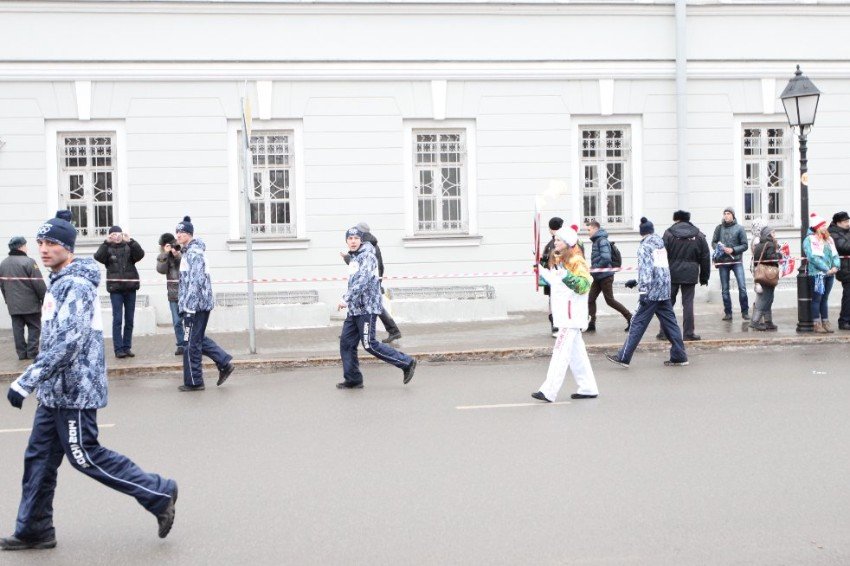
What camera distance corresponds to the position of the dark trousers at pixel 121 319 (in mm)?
14102

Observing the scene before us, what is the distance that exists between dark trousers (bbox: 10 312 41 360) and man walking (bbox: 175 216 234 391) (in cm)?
344

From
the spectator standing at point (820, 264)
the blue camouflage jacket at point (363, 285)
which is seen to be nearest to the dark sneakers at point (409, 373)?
the blue camouflage jacket at point (363, 285)

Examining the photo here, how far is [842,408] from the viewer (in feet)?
32.0

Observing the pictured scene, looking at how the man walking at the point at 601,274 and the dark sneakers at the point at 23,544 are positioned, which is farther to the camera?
the man walking at the point at 601,274

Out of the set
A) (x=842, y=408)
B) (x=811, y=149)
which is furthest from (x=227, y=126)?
(x=842, y=408)

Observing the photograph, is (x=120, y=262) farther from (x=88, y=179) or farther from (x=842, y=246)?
(x=842, y=246)

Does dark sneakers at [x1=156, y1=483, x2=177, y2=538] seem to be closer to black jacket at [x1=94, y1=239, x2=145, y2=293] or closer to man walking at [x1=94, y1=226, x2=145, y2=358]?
man walking at [x1=94, y1=226, x2=145, y2=358]

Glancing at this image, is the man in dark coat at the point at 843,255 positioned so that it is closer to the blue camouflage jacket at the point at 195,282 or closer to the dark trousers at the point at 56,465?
the blue camouflage jacket at the point at 195,282

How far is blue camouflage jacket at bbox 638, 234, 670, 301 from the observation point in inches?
501

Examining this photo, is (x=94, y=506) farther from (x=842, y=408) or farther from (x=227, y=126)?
(x=227, y=126)

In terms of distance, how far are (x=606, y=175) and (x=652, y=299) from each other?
7.61 m

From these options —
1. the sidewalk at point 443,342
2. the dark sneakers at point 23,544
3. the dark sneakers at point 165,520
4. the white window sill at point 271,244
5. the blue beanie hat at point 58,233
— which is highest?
the blue beanie hat at point 58,233

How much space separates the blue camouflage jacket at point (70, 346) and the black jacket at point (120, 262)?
8.51m

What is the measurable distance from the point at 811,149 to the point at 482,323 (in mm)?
7319
